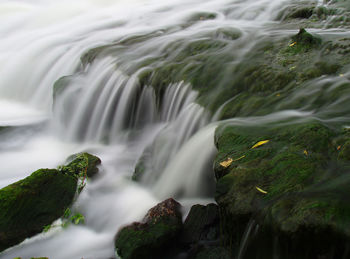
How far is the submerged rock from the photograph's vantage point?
11.5 ft

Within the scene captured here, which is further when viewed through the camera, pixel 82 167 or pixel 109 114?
pixel 109 114

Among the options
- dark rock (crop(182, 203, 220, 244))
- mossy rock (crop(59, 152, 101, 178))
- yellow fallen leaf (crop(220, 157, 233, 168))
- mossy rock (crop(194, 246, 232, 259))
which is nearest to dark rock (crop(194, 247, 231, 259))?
mossy rock (crop(194, 246, 232, 259))

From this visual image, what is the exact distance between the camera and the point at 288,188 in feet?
8.84

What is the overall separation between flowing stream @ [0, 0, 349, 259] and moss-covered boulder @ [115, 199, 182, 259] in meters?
0.32

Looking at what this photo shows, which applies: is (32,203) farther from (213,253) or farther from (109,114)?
(109,114)

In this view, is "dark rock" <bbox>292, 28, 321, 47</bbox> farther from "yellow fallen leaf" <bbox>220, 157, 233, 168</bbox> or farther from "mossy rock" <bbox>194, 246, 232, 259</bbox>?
"mossy rock" <bbox>194, 246, 232, 259</bbox>

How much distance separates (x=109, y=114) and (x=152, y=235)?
11.6 ft

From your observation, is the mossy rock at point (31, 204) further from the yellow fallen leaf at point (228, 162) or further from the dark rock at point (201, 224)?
the yellow fallen leaf at point (228, 162)

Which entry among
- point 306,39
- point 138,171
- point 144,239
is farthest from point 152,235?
point 306,39

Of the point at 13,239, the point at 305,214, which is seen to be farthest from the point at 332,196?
the point at 13,239

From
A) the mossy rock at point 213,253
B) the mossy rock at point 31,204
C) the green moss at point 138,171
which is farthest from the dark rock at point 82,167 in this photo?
the mossy rock at point 213,253

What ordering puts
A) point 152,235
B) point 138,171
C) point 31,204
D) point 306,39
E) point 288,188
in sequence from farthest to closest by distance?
point 306,39
point 138,171
point 31,204
point 152,235
point 288,188

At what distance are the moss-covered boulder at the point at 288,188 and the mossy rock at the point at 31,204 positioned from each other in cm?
197

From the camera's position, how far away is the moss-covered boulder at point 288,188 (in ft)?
7.46
